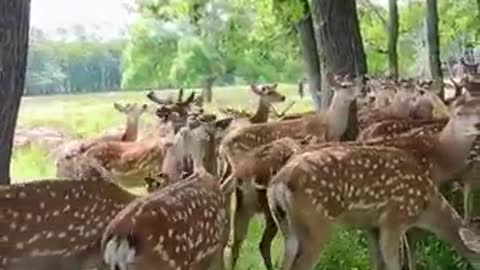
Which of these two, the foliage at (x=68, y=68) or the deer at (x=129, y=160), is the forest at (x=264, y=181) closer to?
the deer at (x=129, y=160)

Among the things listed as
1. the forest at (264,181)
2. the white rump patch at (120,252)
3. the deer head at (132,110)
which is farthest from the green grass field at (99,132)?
the white rump patch at (120,252)

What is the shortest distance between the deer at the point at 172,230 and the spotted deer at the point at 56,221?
0.43 metres

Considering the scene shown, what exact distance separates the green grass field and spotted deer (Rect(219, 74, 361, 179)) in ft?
1.88

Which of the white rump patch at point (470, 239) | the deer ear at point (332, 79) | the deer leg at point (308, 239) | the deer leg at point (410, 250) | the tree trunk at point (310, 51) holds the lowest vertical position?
the deer leg at point (410, 250)

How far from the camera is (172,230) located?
4578 mm

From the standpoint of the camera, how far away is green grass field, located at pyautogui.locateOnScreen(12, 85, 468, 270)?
711 cm

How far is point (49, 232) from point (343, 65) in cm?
546

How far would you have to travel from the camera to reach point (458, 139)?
7176 millimetres

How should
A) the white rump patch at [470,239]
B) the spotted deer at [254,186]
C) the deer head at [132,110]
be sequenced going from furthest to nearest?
1. the deer head at [132,110]
2. the spotted deer at [254,186]
3. the white rump patch at [470,239]

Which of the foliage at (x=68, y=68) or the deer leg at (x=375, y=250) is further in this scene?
the foliage at (x=68, y=68)

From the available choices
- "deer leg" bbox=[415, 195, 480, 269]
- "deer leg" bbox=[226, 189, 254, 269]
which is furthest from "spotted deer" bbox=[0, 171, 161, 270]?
"deer leg" bbox=[415, 195, 480, 269]

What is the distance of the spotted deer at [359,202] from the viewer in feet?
18.8

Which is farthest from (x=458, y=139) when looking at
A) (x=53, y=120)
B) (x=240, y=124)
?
(x=53, y=120)

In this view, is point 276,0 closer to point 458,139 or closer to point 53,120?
point 53,120
